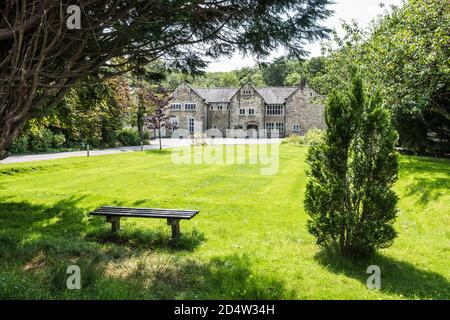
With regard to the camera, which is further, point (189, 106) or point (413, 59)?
point (189, 106)

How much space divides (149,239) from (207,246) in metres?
1.25

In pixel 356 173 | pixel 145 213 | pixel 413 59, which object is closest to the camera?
pixel 356 173

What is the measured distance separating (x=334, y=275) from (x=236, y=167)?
13086 mm

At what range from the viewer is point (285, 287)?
4.79 metres

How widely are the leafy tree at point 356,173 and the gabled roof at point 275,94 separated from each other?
2085 inches

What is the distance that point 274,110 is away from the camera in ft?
192

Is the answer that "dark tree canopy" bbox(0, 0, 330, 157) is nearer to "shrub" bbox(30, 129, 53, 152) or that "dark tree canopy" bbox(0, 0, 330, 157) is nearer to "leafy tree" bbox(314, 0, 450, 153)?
"leafy tree" bbox(314, 0, 450, 153)

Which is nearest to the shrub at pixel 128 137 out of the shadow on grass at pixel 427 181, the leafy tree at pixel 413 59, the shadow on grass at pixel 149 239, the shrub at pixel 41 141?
the shrub at pixel 41 141

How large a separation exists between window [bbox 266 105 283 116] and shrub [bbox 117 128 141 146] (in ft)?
85.5

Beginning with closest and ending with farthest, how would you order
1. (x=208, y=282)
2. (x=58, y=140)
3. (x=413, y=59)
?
1. (x=208, y=282)
2. (x=413, y=59)
3. (x=58, y=140)

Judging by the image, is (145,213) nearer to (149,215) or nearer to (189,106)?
(149,215)

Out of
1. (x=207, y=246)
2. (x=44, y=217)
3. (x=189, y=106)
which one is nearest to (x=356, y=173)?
(x=207, y=246)

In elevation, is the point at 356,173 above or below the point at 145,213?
above
